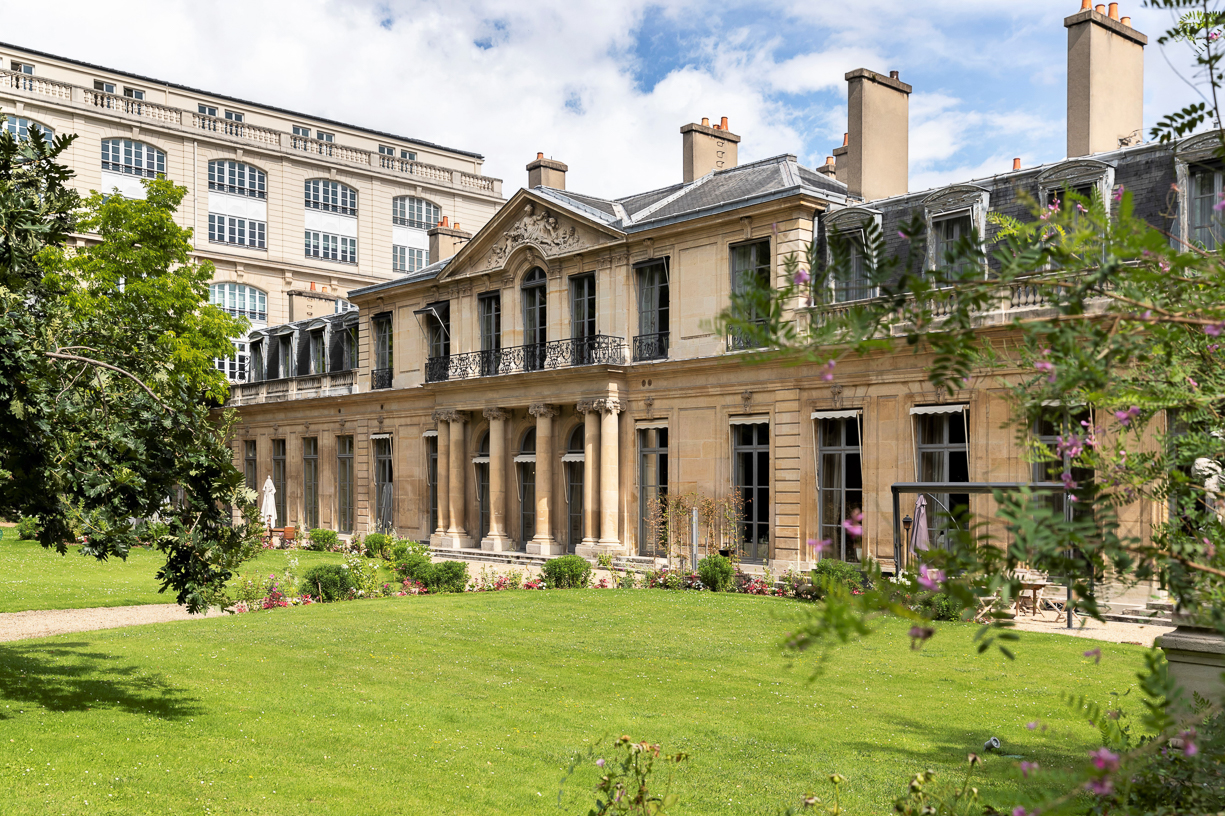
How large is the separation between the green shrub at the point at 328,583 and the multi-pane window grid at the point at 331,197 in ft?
133

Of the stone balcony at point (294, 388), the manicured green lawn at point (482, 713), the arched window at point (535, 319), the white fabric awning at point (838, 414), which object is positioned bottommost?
the manicured green lawn at point (482, 713)

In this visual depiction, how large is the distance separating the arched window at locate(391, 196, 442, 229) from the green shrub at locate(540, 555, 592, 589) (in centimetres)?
4128

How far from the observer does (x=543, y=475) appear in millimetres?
28734

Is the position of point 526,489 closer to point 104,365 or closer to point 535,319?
point 535,319

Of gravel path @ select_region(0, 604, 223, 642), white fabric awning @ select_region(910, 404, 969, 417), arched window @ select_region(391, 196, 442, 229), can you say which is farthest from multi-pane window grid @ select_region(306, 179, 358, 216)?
white fabric awning @ select_region(910, 404, 969, 417)

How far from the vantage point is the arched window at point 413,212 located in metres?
59.8

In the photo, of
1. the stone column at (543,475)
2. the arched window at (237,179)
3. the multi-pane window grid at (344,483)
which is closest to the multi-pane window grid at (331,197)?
the arched window at (237,179)

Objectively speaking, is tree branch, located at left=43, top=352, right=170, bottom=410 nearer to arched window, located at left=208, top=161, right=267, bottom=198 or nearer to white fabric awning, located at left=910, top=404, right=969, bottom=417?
white fabric awning, located at left=910, top=404, right=969, bottom=417

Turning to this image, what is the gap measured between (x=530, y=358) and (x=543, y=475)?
10.9 feet

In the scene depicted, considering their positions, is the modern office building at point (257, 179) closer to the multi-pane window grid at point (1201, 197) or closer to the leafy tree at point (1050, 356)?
Answer: the multi-pane window grid at point (1201, 197)

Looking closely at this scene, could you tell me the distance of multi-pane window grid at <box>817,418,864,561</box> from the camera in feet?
73.0

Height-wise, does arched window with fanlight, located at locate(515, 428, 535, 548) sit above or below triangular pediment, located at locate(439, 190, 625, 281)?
below

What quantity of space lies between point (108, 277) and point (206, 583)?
2393 centimetres

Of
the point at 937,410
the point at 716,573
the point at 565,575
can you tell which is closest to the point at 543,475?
the point at 565,575
